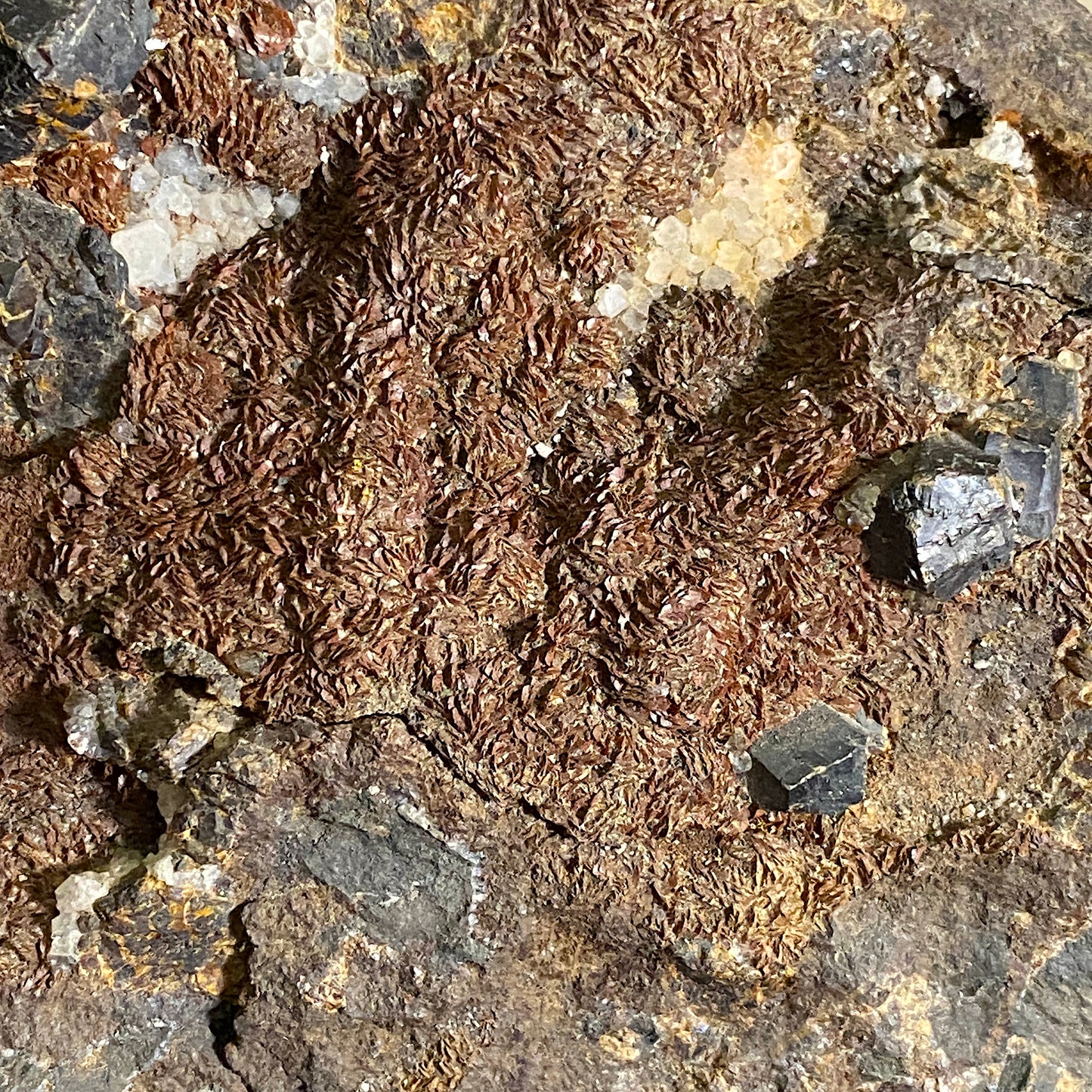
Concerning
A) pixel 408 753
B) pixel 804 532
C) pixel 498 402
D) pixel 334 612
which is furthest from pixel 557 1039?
pixel 498 402

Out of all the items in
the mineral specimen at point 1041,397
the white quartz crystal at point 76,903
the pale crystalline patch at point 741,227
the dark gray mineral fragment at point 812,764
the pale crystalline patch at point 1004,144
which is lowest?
the white quartz crystal at point 76,903

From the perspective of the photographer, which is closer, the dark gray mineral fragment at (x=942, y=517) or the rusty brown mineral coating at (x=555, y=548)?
the dark gray mineral fragment at (x=942, y=517)

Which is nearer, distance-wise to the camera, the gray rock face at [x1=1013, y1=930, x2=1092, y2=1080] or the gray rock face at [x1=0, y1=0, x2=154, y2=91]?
the gray rock face at [x1=0, y1=0, x2=154, y2=91]

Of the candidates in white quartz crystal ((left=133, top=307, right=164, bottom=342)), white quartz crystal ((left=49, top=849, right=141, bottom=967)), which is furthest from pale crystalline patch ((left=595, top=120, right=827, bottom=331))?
white quartz crystal ((left=49, top=849, right=141, bottom=967))

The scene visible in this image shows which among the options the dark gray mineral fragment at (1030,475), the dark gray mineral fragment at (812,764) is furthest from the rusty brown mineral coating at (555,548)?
the dark gray mineral fragment at (1030,475)

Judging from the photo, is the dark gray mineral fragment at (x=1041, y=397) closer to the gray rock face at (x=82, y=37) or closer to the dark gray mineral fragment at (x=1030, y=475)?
the dark gray mineral fragment at (x=1030, y=475)

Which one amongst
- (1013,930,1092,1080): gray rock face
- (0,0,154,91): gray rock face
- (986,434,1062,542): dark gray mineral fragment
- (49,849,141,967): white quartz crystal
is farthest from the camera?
(1013,930,1092,1080): gray rock face

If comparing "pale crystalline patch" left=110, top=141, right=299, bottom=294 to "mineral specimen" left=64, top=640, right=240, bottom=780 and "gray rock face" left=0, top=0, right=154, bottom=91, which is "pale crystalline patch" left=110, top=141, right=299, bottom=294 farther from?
"mineral specimen" left=64, top=640, right=240, bottom=780
